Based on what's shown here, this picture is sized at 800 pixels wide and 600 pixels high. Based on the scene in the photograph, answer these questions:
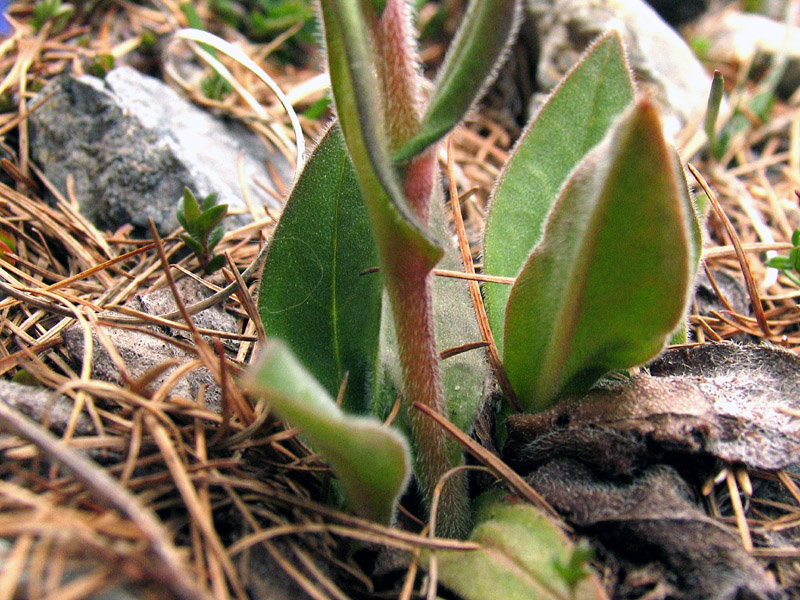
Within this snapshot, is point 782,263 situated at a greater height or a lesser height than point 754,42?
lesser

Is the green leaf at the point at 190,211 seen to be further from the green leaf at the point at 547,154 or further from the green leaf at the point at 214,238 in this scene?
the green leaf at the point at 547,154

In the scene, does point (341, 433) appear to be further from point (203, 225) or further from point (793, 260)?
point (793, 260)

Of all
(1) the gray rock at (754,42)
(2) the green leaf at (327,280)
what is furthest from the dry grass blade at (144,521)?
(1) the gray rock at (754,42)

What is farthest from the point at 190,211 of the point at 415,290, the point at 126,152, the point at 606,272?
the point at 606,272

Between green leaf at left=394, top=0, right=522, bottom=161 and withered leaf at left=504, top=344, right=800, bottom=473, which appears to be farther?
withered leaf at left=504, top=344, right=800, bottom=473

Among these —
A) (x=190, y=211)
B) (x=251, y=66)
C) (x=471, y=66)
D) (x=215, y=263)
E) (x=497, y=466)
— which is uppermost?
(x=471, y=66)

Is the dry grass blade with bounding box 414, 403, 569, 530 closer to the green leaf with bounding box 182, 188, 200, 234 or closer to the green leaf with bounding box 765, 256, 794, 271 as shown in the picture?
the green leaf with bounding box 182, 188, 200, 234

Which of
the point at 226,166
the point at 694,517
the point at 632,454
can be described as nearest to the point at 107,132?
the point at 226,166

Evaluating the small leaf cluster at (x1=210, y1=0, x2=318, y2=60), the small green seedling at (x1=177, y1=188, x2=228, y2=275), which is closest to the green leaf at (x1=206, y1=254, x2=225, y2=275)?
the small green seedling at (x1=177, y1=188, x2=228, y2=275)
